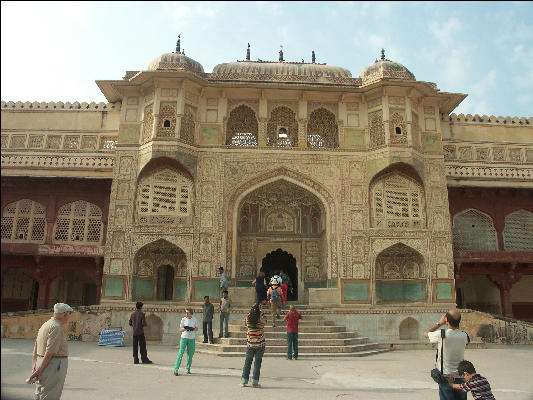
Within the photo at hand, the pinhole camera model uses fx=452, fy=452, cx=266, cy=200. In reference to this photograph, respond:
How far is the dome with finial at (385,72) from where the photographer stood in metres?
15.8

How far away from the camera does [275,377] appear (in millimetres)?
7578

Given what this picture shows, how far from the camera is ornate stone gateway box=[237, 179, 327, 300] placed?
15.9m

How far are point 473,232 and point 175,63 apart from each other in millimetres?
12355

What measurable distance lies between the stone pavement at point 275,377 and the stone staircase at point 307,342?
1.74 ft

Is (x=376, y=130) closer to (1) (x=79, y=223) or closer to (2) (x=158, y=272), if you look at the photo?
(2) (x=158, y=272)

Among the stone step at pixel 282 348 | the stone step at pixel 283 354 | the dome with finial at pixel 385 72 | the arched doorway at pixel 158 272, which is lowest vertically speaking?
the stone step at pixel 283 354

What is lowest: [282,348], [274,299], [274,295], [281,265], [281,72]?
[282,348]

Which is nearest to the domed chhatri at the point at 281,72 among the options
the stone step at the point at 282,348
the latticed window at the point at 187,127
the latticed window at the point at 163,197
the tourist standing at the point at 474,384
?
the latticed window at the point at 187,127

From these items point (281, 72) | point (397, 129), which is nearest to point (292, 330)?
point (397, 129)

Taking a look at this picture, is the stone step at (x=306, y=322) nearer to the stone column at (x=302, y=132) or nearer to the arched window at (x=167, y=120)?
the stone column at (x=302, y=132)

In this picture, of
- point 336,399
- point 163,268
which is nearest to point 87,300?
point 163,268

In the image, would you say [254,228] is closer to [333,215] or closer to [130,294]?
[333,215]

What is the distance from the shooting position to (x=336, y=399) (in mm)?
5984

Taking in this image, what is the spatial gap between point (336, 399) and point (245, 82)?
12.0 m
